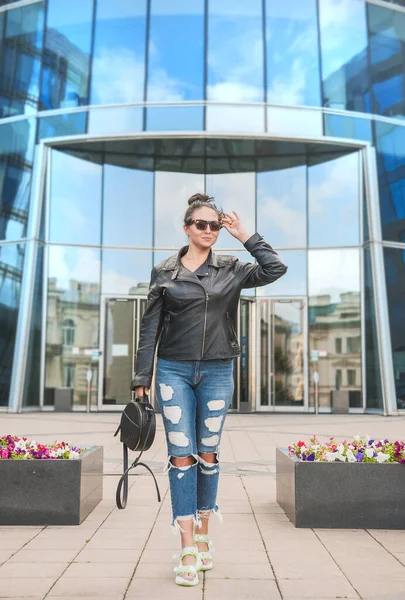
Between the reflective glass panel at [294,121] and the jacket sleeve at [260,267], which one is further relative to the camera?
the reflective glass panel at [294,121]

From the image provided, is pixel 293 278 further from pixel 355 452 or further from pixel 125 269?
pixel 355 452

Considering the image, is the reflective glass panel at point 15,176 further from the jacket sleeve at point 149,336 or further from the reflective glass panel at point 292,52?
the jacket sleeve at point 149,336

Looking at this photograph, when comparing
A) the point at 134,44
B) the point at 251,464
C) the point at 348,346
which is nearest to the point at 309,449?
the point at 251,464

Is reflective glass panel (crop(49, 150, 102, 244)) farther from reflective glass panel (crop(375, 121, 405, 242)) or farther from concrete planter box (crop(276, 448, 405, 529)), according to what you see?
concrete planter box (crop(276, 448, 405, 529))

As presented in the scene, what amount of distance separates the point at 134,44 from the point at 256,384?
950cm

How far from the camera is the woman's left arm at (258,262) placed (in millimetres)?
4180

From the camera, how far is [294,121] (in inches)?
714

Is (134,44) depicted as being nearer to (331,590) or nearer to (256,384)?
(256,384)

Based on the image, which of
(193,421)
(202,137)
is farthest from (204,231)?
(202,137)

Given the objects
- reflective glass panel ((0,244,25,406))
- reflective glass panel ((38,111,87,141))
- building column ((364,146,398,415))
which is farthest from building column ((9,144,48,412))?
building column ((364,146,398,415))

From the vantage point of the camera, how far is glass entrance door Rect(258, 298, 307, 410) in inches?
739

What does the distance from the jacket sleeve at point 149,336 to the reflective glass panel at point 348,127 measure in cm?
1509

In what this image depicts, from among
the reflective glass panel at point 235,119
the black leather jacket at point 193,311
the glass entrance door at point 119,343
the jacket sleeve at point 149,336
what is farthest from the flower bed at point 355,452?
the glass entrance door at point 119,343

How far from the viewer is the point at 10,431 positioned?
12375mm
